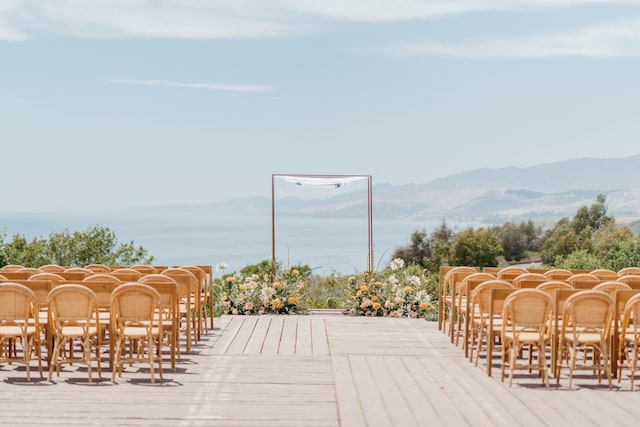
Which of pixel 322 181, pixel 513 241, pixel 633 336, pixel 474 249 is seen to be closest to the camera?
pixel 633 336

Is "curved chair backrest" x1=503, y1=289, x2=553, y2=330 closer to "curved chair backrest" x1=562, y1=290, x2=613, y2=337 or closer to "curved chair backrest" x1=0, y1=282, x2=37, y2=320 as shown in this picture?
"curved chair backrest" x1=562, y1=290, x2=613, y2=337

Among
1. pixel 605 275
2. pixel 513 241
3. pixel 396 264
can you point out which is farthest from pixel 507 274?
pixel 513 241

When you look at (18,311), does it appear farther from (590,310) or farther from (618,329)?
(618,329)

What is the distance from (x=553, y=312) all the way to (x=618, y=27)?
12166 centimetres

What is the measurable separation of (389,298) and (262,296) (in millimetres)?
2113

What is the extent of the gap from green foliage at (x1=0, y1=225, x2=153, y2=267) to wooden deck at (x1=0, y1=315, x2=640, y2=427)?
1263 cm

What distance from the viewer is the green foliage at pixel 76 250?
22.7 meters

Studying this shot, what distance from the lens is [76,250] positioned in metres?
24.0

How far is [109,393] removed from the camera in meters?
8.47

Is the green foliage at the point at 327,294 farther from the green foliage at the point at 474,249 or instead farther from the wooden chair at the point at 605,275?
the green foliage at the point at 474,249

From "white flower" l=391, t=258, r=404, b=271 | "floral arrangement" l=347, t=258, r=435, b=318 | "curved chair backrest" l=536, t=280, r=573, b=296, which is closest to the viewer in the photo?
"curved chair backrest" l=536, t=280, r=573, b=296

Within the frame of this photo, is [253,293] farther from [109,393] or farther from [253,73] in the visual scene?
[253,73]

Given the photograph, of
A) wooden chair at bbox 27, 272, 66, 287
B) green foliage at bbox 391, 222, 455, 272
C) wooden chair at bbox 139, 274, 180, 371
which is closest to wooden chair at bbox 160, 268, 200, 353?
wooden chair at bbox 139, 274, 180, 371

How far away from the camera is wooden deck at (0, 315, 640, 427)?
7590 millimetres
